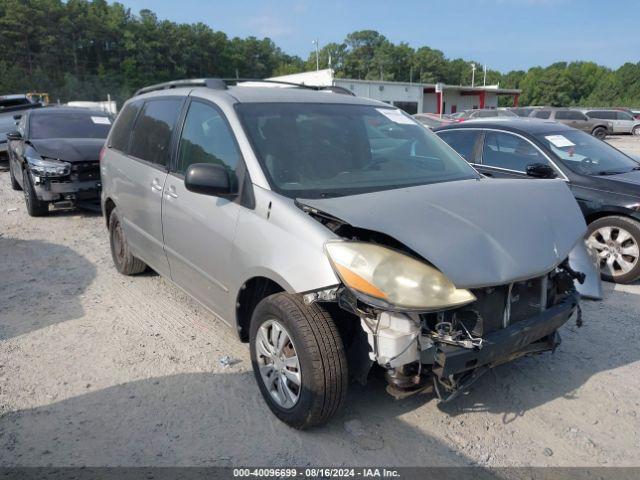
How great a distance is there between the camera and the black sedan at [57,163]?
303 inches

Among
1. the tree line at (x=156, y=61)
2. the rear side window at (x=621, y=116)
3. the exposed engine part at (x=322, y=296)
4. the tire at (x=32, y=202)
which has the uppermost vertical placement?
the tree line at (x=156, y=61)

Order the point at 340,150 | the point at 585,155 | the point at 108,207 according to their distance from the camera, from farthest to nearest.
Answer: the point at 585,155, the point at 108,207, the point at 340,150

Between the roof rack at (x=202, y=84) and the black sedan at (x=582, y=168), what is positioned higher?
the roof rack at (x=202, y=84)

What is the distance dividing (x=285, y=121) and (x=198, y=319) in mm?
1903

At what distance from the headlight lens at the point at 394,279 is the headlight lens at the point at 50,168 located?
6623mm

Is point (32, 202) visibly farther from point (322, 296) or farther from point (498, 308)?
point (498, 308)

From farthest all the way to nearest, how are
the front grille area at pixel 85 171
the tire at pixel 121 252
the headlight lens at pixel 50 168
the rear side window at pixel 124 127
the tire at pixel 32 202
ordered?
the tire at pixel 32 202, the front grille area at pixel 85 171, the headlight lens at pixel 50 168, the tire at pixel 121 252, the rear side window at pixel 124 127

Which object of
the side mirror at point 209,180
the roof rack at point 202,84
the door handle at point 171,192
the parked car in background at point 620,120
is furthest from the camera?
the parked car in background at point 620,120

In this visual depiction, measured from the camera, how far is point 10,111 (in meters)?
15.5

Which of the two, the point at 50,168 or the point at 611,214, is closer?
the point at 611,214

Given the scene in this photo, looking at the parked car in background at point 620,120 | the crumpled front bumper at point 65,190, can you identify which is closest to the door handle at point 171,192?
the crumpled front bumper at point 65,190

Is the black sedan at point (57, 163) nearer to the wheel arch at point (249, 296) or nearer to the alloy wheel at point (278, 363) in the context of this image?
the wheel arch at point (249, 296)

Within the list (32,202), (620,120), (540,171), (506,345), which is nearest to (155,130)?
(506,345)

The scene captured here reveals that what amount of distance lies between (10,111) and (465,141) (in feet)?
48.5
